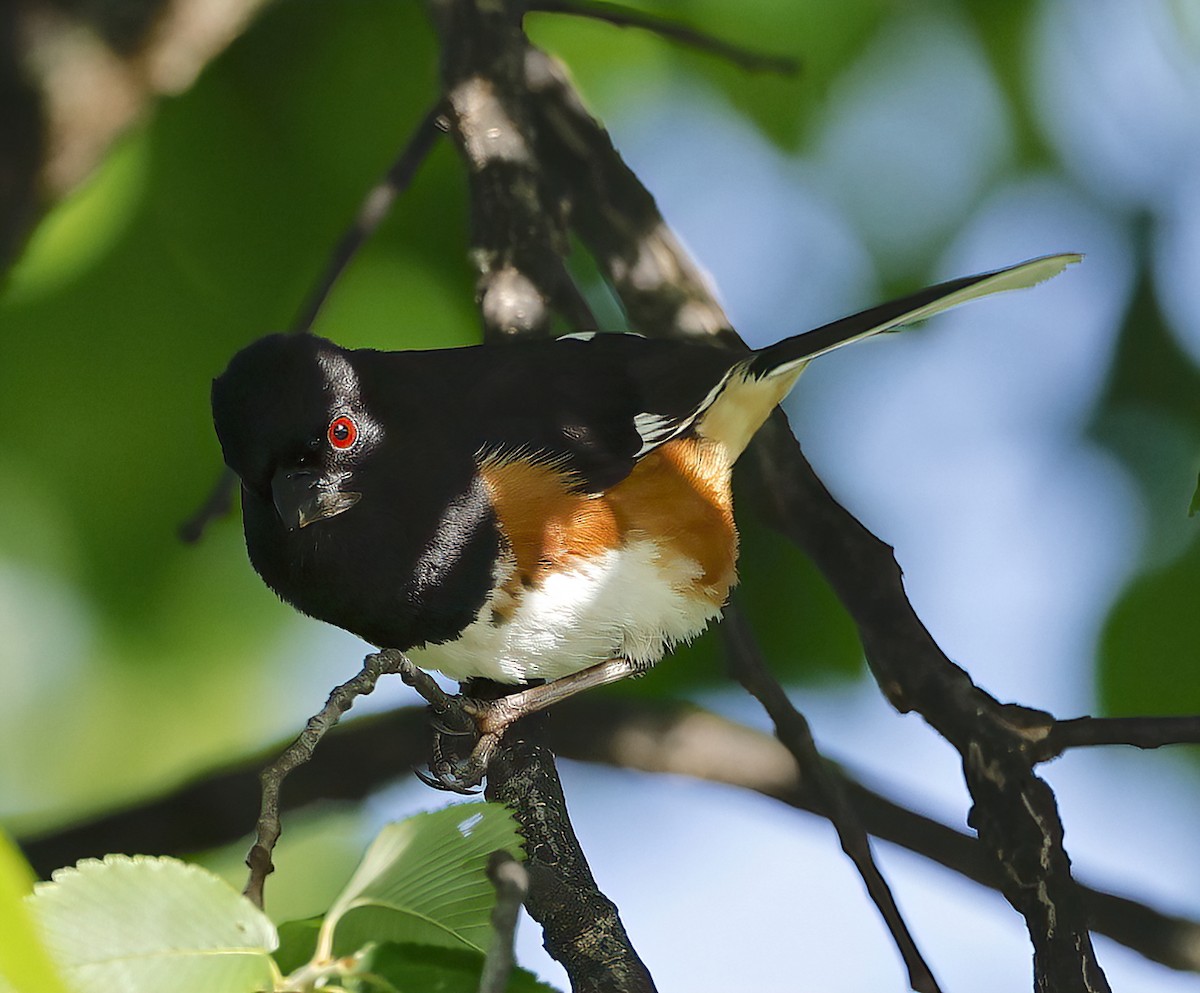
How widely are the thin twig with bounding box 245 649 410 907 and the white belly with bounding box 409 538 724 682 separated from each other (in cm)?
64

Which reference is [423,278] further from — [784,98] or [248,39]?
[784,98]

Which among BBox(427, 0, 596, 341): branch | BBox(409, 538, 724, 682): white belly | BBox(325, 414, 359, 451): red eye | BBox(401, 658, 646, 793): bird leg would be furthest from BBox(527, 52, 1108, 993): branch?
BBox(325, 414, 359, 451): red eye

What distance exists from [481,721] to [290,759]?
1095 mm

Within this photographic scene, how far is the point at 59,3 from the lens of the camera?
8.48ft

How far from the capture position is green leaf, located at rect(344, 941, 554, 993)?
1.14 metres

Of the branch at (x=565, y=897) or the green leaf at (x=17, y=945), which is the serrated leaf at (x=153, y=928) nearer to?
the branch at (x=565, y=897)

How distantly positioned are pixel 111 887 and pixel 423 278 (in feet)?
8.00

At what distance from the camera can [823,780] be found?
2148mm

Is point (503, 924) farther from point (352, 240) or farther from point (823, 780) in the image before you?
point (352, 240)

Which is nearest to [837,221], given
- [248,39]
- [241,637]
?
[248,39]

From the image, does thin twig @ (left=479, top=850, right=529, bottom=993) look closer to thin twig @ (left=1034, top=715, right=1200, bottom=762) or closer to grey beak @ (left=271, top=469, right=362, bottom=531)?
thin twig @ (left=1034, top=715, right=1200, bottom=762)

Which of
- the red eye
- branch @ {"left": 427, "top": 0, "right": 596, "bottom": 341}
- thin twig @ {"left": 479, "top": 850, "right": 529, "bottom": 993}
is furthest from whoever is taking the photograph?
branch @ {"left": 427, "top": 0, "right": 596, "bottom": 341}

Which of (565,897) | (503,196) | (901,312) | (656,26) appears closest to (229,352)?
(503,196)

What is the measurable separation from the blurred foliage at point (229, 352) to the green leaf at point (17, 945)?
2.58 meters
